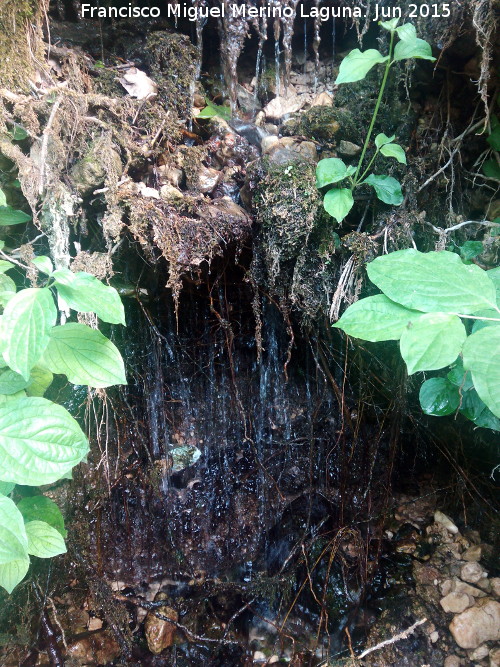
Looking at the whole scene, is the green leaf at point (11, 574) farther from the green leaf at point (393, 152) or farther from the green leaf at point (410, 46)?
the green leaf at point (410, 46)

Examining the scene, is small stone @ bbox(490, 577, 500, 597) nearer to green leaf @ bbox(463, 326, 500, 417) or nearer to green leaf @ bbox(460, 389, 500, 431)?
green leaf @ bbox(460, 389, 500, 431)

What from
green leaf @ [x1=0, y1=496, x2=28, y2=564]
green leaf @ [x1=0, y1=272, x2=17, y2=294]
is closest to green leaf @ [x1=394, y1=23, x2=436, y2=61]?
green leaf @ [x1=0, y1=272, x2=17, y2=294]

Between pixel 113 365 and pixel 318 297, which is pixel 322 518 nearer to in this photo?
pixel 318 297

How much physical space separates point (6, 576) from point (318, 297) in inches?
57.1

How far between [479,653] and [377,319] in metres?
1.73

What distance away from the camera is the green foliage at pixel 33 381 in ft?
3.40

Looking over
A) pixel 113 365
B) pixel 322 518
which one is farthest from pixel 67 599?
pixel 113 365

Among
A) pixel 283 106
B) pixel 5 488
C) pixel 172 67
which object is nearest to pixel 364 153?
pixel 283 106

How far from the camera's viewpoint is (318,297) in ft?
6.02

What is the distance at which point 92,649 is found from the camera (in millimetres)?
2020

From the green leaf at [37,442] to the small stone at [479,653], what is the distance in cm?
195

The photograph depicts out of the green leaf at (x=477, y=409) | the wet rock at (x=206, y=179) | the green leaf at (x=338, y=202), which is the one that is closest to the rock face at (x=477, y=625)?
the green leaf at (x=477, y=409)

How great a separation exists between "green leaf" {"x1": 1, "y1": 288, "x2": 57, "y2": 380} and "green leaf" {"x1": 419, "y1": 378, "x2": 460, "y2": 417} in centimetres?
120

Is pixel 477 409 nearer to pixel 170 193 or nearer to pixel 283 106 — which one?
pixel 170 193
